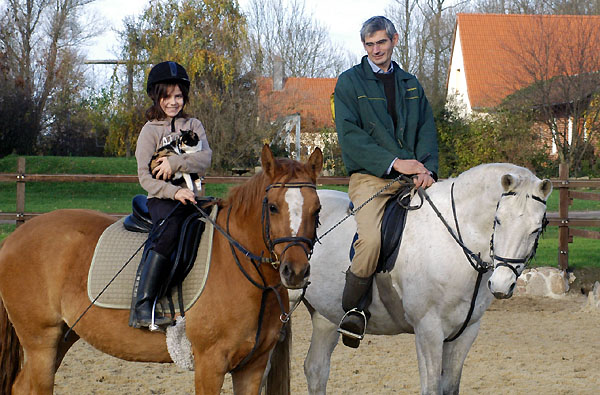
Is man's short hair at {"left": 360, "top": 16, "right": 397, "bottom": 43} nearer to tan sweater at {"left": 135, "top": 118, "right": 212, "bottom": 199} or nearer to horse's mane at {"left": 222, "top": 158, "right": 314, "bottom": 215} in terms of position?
tan sweater at {"left": 135, "top": 118, "right": 212, "bottom": 199}

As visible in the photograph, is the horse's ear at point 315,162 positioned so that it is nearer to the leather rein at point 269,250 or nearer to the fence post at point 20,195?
the leather rein at point 269,250

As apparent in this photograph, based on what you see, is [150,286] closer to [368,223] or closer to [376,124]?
[368,223]

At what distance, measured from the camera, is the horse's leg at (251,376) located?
3.40m

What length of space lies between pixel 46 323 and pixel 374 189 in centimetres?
208

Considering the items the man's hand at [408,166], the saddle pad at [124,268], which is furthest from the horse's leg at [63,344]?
the man's hand at [408,166]

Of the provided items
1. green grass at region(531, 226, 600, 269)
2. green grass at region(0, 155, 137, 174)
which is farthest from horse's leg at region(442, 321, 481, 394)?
green grass at region(0, 155, 137, 174)

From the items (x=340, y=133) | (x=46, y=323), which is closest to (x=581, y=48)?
(x=340, y=133)

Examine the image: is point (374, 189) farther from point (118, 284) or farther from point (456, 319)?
point (118, 284)

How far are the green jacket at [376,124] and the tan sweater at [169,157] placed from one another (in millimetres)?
1040

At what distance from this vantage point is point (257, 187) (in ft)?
10.9

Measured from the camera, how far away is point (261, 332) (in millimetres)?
3365

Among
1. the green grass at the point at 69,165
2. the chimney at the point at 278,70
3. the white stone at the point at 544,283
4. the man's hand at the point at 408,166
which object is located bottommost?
the white stone at the point at 544,283

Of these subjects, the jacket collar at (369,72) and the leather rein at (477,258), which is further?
the jacket collar at (369,72)

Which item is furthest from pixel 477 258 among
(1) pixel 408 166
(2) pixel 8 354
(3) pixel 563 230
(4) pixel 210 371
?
(3) pixel 563 230
